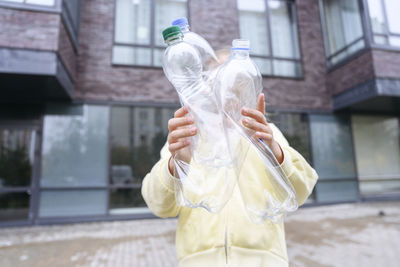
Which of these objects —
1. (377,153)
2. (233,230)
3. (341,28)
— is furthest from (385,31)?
(233,230)

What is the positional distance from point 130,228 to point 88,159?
2211mm

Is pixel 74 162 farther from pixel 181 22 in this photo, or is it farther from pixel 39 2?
pixel 181 22

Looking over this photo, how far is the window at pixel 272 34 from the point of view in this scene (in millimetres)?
8812

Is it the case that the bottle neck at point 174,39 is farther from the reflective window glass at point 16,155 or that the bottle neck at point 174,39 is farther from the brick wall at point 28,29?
the reflective window glass at point 16,155

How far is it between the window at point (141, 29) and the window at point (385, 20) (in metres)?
6.07

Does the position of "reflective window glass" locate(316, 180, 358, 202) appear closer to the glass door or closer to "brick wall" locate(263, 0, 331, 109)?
"brick wall" locate(263, 0, 331, 109)

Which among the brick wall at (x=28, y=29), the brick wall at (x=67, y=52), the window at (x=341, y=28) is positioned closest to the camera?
the brick wall at (x=28, y=29)

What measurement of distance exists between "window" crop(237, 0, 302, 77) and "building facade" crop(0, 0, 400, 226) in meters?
0.04

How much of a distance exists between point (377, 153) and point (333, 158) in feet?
7.22

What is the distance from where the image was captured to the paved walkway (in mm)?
3927

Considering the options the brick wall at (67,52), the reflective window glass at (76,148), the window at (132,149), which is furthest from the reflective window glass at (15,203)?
the brick wall at (67,52)

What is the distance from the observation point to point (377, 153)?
9.23 metres

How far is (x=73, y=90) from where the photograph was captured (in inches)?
270

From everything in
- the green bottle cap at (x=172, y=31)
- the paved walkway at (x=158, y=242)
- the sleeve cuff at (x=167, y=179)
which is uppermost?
the green bottle cap at (x=172, y=31)
